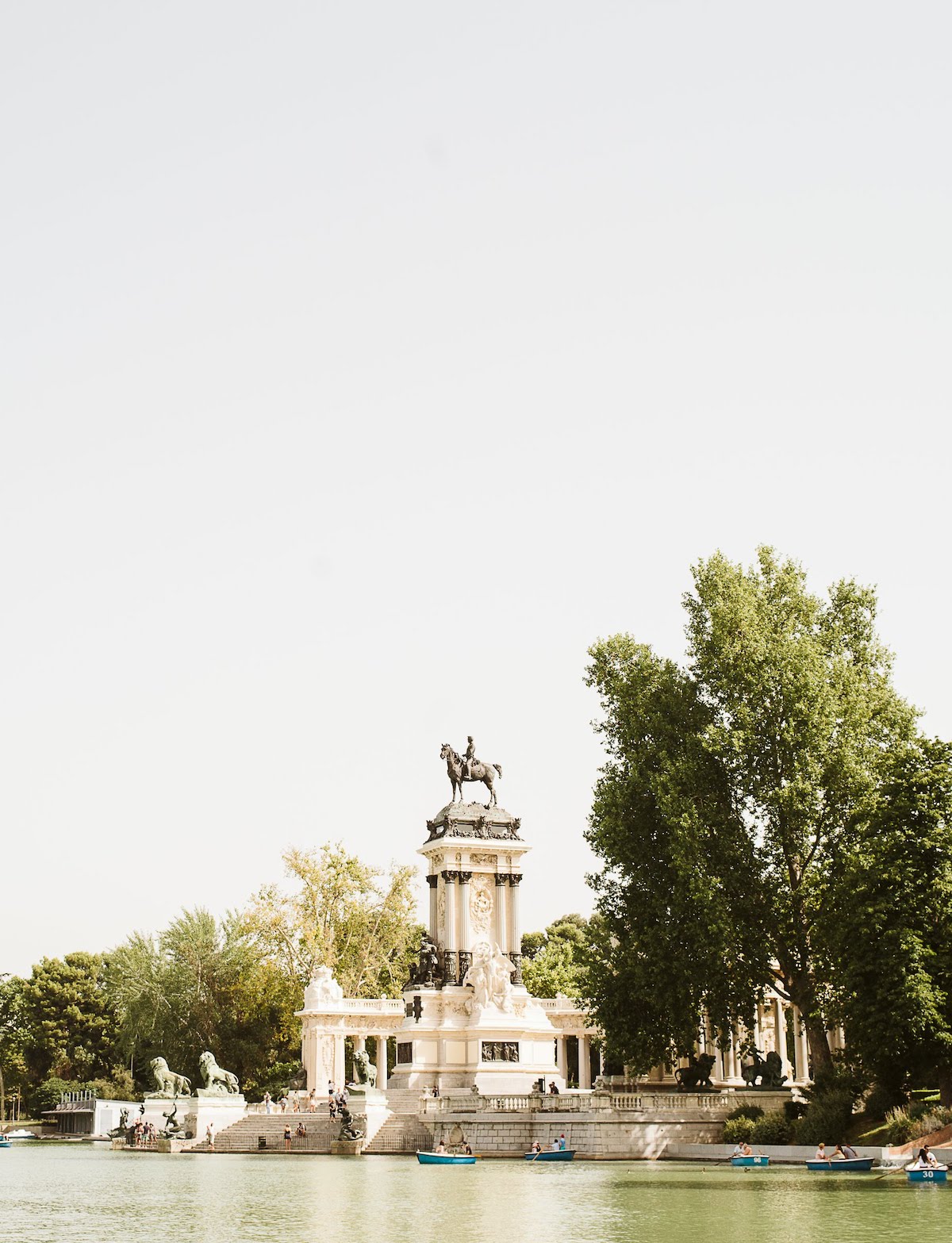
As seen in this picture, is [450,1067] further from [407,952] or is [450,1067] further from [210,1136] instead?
[407,952]

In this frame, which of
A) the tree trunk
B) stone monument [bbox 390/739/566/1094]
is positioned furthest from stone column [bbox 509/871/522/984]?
the tree trunk

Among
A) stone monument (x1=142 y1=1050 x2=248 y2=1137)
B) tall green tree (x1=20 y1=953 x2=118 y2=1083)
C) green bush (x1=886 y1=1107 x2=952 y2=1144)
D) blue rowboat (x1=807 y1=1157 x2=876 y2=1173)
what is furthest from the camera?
tall green tree (x1=20 y1=953 x2=118 y2=1083)

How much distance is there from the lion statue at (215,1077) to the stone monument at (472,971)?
606 cm

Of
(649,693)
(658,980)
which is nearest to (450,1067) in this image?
(658,980)

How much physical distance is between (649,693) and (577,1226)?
25216mm

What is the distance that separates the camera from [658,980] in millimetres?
42500

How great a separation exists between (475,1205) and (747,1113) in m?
16.4

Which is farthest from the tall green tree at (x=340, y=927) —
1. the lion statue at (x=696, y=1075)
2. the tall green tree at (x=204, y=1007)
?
the lion statue at (x=696, y=1075)

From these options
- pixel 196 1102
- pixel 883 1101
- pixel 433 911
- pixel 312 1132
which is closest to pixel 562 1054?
pixel 433 911

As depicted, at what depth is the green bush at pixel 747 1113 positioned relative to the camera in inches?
1559

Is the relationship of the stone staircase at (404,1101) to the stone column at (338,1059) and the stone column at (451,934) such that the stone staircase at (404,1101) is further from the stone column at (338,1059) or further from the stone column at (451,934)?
the stone column at (338,1059)

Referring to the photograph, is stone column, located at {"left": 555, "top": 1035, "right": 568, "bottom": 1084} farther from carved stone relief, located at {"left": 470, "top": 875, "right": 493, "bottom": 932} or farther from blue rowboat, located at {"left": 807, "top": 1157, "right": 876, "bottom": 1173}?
blue rowboat, located at {"left": 807, "top": 1157, "right": 876, "bottom": 1173}

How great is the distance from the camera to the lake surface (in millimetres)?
20562

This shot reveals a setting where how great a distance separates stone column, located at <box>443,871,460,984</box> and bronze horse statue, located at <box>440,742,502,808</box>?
3753 mm
